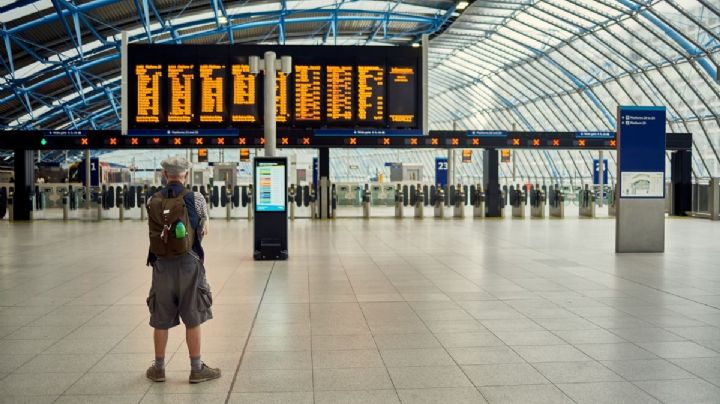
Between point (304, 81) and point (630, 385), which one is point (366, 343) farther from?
point (304, 81)

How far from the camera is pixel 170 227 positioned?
16.6 ft

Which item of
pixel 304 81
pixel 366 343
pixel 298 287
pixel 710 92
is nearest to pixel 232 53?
pixel 304 81

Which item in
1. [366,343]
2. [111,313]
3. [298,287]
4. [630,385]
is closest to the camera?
[630,385]

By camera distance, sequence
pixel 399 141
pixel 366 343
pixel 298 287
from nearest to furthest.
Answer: pixel 366 343 → pixel 298 287 → pixel 399 141

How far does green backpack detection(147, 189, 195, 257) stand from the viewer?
16.6 ft

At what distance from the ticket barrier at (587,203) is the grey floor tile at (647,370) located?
76.2 ft

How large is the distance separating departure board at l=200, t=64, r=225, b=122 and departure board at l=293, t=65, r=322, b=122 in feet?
5.47

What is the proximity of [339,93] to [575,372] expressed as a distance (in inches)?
471

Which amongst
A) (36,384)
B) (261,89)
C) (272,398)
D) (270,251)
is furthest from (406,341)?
(261,89)

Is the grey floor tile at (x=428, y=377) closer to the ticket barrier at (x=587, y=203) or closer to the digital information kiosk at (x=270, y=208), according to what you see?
the digital information kiosk at (x=270, y=208)

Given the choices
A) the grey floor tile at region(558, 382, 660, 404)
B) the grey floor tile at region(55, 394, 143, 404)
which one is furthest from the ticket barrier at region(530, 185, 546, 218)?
the grey floor tile at region(55, 394, 143, 404)

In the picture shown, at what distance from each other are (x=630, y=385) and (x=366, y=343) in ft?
7.21

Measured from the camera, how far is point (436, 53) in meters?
46.3

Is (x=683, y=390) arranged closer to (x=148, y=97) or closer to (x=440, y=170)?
(x=148, y=97)
